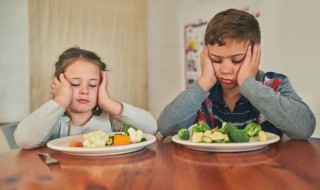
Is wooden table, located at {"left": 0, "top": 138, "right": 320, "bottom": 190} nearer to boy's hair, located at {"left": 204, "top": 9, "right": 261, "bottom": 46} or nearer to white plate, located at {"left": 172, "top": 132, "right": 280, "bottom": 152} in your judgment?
white plate, located at {"left": 172, "top": 132, "right": 280, "bottom": 152}

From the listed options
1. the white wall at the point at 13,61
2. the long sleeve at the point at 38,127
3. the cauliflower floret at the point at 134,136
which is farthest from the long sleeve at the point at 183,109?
the white wall at the point at 13,61

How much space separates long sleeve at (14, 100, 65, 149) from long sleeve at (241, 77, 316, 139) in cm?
60

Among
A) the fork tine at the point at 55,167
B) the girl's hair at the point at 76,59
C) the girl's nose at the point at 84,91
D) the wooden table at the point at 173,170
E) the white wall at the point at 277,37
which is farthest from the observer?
the white wall at the point at 277,37

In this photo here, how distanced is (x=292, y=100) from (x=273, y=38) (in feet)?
3.22

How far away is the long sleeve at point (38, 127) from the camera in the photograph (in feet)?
3.15

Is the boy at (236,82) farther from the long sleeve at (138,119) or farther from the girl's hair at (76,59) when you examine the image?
the girl's hair at (76,59)

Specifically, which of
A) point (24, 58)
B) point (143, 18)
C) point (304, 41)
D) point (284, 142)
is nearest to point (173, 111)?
point (284, 142)

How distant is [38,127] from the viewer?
988 mm

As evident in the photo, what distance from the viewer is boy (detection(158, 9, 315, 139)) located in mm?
942

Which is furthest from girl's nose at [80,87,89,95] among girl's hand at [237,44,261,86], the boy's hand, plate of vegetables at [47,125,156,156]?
girl's hand at [237,44,261,86]

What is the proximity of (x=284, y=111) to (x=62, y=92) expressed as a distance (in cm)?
70

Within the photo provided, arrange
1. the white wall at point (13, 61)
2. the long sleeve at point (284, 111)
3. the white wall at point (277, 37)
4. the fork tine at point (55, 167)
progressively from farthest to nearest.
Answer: the white wall at point (13, 61) → the white wall at point (277, 37) → the long sleeve at point (284, 111) → the fork tine at point (55, 167)

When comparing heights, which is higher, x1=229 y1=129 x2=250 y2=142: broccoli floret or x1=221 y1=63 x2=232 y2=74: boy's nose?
x1=221 y1=63 x2=232 y2=74: boy's nose

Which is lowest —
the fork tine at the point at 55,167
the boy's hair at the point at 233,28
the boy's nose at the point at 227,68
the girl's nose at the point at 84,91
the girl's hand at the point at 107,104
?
the fork tine at the point at 55,167
